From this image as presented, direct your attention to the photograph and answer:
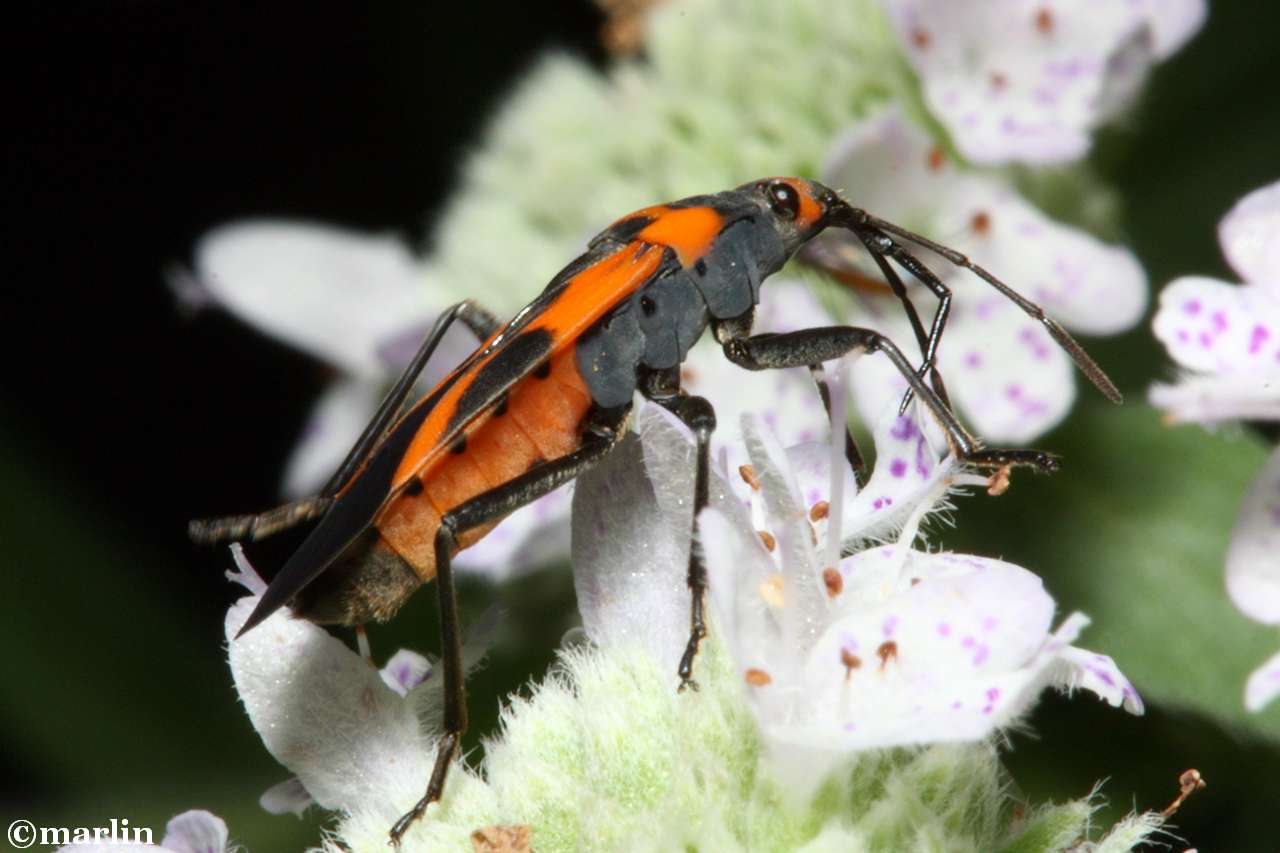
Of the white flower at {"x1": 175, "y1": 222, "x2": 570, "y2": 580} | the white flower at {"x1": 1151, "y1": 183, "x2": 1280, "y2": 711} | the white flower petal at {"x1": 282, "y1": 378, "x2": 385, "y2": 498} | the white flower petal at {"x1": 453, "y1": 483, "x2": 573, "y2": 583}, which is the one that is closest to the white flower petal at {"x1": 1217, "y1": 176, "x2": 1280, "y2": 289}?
the white flower at {"x1": 1151, "y1": 183, "x2": 1280, "y2": 711}

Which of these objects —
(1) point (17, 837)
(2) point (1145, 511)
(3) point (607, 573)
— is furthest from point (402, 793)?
(2) point (1145, 511)

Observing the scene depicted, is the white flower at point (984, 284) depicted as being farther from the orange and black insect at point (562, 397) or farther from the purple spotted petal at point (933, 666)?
the purple spotted petal at point (933, 666)

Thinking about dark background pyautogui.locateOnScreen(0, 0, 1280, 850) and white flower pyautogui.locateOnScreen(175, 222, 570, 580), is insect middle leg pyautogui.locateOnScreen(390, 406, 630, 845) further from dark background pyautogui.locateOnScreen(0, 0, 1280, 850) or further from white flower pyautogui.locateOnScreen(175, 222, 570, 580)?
white flower pyautogui.locateOnScreen(175, 222, 570, 580)

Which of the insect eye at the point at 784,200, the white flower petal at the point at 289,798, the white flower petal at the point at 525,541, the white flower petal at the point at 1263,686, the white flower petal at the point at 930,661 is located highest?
the insect eye at the point at 784,200

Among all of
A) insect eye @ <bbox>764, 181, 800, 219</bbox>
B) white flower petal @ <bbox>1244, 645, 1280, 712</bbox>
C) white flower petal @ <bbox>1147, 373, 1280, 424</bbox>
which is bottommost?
white flower petal @ <bbox>1244, 645, 1280, 712</bbox>

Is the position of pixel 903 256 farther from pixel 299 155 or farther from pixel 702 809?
pixel 299 155

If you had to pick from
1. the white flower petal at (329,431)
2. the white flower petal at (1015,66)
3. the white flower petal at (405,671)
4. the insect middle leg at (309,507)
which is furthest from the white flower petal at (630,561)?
the white flower petal at (329,431)

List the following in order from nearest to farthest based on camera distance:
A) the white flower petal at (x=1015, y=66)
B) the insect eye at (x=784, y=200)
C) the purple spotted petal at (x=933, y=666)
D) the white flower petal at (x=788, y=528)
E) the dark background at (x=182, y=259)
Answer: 1. the purple spotted petal at (x=933, y=666)
2. the white flower petal at (x=788, y=528)
3. the insect eye at (x=784, y=200)
4. the white flower petal at (x=1015, y=66)
5. the dark background at (x=182, y=259)

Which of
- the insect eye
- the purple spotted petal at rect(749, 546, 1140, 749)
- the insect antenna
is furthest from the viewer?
the insect eye
